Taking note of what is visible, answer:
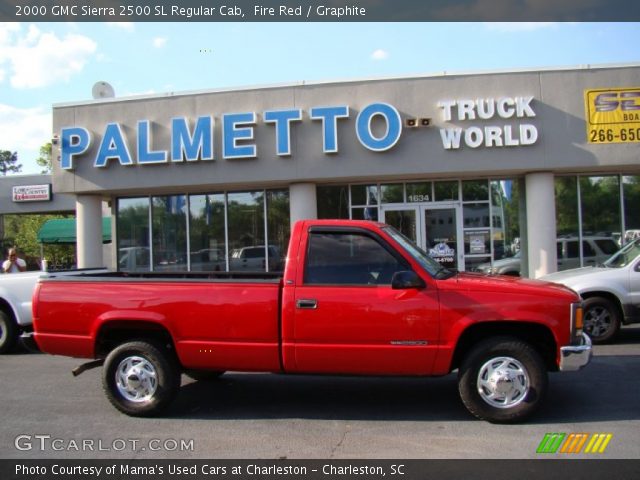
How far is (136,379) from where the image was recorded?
18.4 feet

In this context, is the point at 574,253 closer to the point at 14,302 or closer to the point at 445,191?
the point at 445,191

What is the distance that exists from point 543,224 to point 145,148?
403 inches

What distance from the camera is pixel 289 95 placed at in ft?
46.4

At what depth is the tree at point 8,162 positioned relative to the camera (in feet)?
286

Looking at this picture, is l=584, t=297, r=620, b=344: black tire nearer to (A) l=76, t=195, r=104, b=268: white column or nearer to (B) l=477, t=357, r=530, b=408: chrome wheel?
(B) l=477, t=357, r=530, b=408: chrome wheel

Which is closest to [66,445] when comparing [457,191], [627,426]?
[627,426]

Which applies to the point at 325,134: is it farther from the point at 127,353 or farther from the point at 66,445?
the point at 66,445

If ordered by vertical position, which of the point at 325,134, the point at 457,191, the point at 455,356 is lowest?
the point at 455,356

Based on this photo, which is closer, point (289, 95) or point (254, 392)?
point (254, 392)

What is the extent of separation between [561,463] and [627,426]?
3.90 ft

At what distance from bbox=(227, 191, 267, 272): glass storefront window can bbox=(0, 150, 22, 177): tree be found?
84965 mm

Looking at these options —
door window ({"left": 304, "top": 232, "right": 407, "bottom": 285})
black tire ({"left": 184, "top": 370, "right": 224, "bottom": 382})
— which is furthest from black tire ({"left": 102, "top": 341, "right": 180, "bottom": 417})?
door window ({"left": 304, "top": 232, "right": 407, "bottom": 285})

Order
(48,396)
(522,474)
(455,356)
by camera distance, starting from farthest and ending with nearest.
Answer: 1. (48,396)
2. (455,356)
3. (522,474)

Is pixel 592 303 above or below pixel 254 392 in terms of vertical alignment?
above
